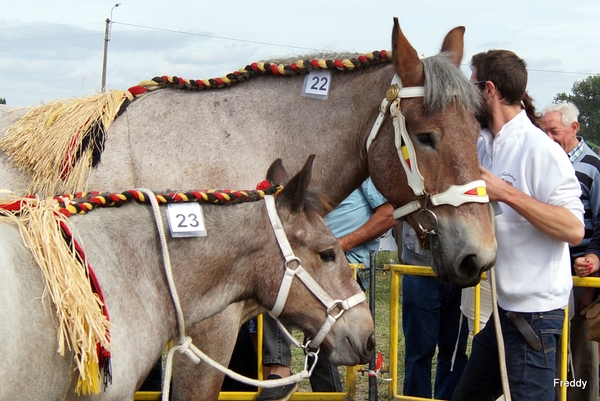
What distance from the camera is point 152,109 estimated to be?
13.0 feet

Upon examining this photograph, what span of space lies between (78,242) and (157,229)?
32 centimetres

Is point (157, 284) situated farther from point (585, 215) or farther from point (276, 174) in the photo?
point (585, 215)

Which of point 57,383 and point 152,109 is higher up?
point 152,109

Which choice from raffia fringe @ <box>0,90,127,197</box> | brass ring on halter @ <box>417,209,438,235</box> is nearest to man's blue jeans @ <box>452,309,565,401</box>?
brass ring on halter @ <box>417,209,438,235</box>

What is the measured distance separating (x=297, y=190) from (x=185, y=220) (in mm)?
460

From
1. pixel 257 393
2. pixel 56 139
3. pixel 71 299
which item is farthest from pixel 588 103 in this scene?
pixel 71 299

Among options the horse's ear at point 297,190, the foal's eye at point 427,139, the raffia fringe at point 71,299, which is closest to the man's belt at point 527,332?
the foal's eye at point 427,139

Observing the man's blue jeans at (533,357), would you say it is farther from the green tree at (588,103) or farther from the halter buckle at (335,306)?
the green tree at (588,103)

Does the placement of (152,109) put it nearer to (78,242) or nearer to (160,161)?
(160,161)

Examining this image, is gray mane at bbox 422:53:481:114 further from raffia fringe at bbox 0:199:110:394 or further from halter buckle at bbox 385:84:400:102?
raffia fringe at bbox 0:199:110:394

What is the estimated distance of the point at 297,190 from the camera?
116 inches

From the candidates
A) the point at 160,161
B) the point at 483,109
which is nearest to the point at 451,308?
the point at 483,109

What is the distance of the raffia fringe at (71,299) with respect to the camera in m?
2.39

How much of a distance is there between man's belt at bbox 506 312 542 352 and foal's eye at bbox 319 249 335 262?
1.30 metres
